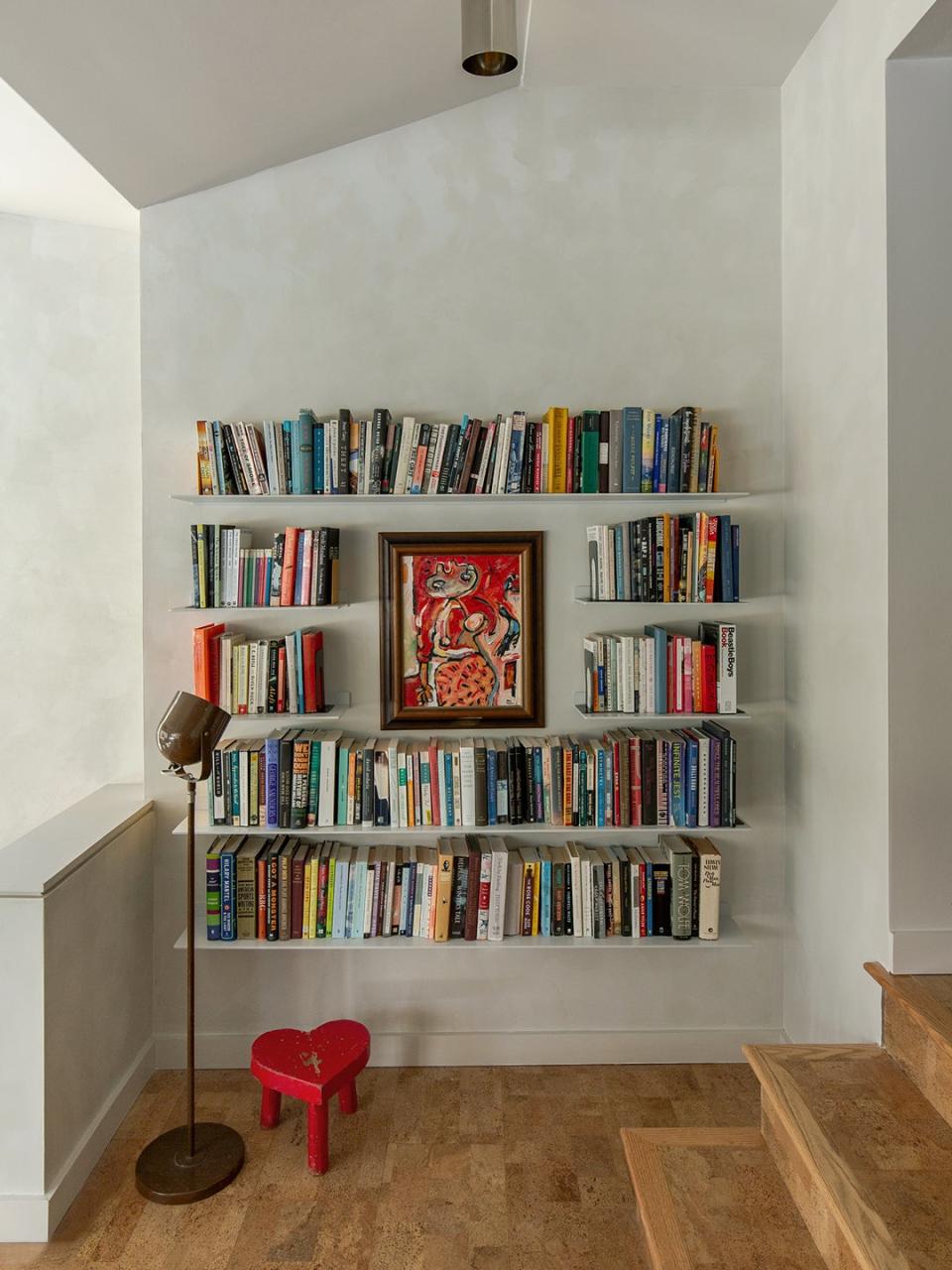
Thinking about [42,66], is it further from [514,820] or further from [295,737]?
[514,820]

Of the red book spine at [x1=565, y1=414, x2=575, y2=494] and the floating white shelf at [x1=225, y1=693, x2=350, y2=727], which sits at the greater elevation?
the red book spine at [x1=565, y1=414, x2=575, y2=494]

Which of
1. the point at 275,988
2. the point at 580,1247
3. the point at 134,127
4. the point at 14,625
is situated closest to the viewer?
the point at 580,1247

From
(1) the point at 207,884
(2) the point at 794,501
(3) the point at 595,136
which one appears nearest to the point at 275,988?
(1) the point at 207,884

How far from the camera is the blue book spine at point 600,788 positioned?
2598mm

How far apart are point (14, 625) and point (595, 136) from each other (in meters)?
2.40

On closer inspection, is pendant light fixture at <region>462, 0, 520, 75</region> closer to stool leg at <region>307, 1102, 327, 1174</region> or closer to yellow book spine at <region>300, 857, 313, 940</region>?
yellow book spine at <region>300, 857, 313, 940</region>

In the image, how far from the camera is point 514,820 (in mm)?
2607

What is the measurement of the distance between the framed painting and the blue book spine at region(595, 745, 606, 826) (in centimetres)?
25

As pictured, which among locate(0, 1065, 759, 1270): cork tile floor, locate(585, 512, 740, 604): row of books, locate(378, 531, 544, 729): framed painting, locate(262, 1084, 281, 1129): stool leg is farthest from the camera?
locate(378, 531, 544, 729): framed painting

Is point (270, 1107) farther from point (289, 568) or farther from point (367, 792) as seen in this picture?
point (289, 568)

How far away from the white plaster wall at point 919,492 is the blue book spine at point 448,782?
1134 mm

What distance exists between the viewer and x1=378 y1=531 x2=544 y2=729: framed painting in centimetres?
272

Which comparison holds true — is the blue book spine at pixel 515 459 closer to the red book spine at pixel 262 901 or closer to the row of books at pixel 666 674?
the row of books at pixel 666 674

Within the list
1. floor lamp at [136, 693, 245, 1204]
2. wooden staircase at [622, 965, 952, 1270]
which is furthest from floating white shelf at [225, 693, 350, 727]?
wooden staircase at [622, 965, 952, 1270]
